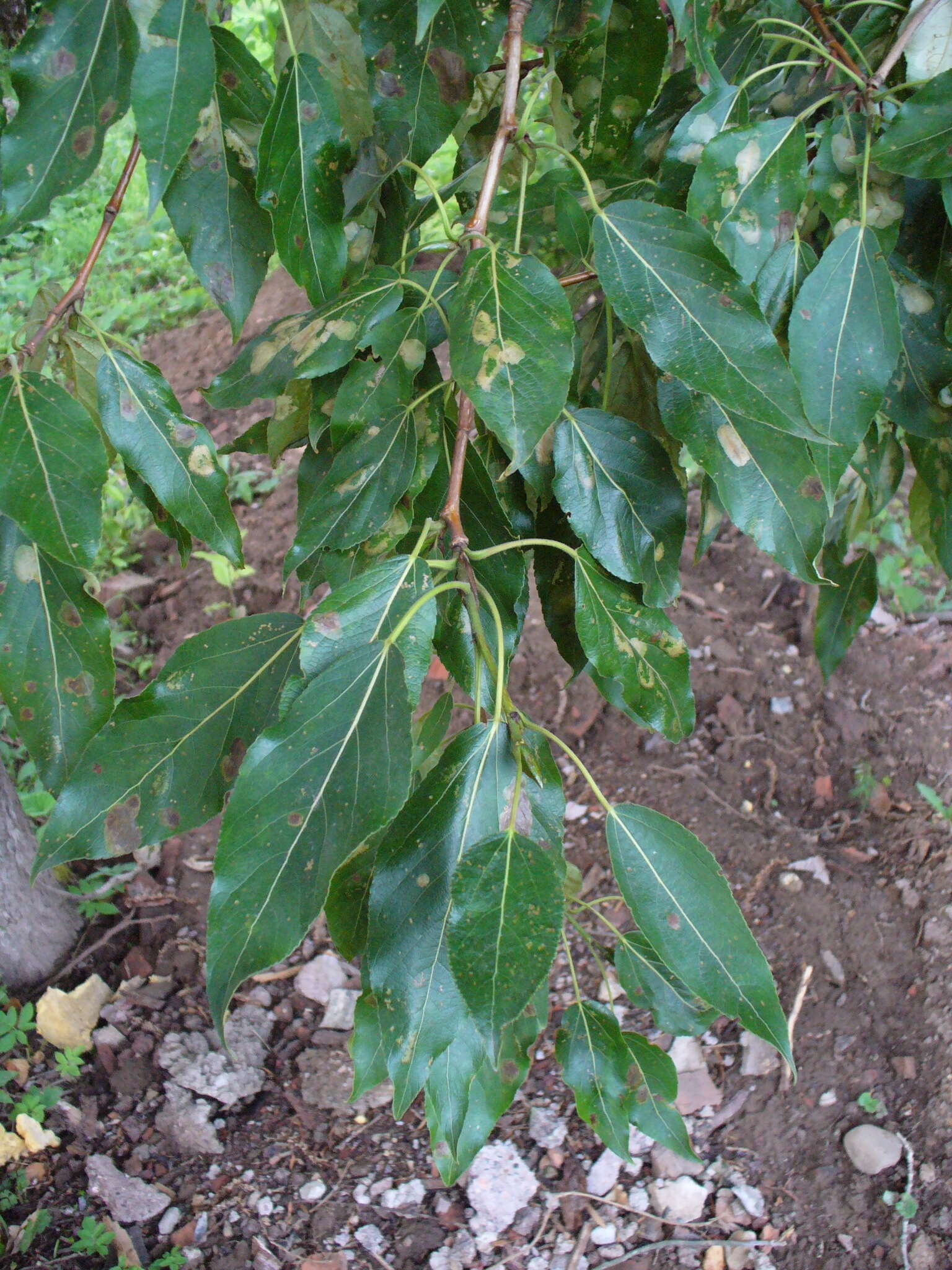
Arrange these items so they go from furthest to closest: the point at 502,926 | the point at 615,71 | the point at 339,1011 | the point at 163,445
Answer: the point at 339,1011
the point at 615,71
the point at 163,445
the point at 502,926

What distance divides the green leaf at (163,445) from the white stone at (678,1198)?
1.27 m

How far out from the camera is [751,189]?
2.70 feet

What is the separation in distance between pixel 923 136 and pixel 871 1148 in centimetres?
147

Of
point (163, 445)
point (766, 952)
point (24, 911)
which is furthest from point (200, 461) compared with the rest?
point (766, 952)

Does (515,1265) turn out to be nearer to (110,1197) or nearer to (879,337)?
(110,1197)

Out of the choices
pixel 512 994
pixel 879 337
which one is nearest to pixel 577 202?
pixel 879 337

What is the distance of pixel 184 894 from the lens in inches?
72.6

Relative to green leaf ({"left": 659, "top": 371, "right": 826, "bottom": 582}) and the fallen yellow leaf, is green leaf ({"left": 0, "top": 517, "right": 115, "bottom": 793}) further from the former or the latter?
the fallen yellow leaf

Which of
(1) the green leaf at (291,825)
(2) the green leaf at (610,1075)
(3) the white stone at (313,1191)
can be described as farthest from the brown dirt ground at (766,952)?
(1) the green leaf at (291,825)

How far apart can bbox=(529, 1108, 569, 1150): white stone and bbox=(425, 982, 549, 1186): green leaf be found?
2.19 ft

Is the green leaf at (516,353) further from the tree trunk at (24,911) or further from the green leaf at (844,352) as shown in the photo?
the tree trunk at (24,911)

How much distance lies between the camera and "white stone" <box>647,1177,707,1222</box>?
1478mm

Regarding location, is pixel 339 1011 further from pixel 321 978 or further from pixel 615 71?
pixel 615 71

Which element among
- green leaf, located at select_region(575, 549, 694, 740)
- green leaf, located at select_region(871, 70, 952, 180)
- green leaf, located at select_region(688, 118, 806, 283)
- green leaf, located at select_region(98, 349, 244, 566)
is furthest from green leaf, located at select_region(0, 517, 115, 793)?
green leaf, located at select_region(871, 70, 952, 180)
